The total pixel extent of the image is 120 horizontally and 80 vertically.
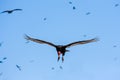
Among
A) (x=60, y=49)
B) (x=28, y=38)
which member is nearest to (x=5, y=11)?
(x=28, y=38)

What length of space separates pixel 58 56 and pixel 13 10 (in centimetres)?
408

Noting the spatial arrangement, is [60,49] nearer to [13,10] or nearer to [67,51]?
[67,51]

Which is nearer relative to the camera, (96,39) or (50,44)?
(96,39)

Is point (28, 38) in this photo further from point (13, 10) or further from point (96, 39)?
point (96, 39)

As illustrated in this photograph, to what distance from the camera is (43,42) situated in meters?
25.8

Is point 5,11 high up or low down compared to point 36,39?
up

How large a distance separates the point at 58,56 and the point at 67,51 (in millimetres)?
699

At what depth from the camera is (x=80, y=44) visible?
2522 centimetres

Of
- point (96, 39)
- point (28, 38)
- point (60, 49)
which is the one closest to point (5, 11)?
point (28, 38)

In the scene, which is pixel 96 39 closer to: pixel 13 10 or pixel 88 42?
pixel 88 42

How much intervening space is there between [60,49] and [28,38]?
231 centimetres

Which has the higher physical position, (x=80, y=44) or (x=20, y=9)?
(x=20, y=9)

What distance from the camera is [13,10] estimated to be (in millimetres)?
25797

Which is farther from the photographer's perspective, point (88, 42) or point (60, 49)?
point (60, 49)
